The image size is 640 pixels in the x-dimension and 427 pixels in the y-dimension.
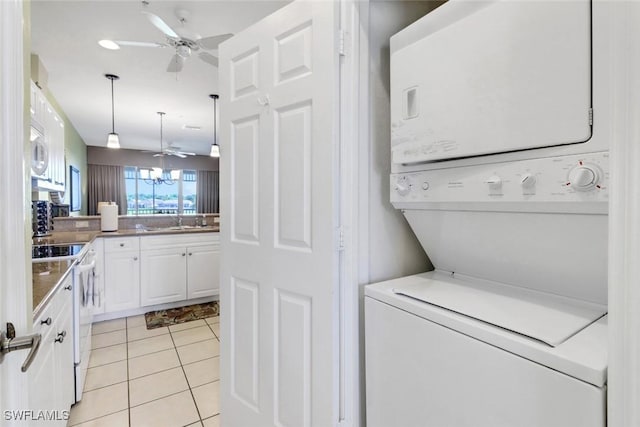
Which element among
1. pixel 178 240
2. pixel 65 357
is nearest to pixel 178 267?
pixel 178 240

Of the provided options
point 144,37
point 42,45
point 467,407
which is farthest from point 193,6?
point 467,407

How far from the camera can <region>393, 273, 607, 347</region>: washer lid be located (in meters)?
0.76

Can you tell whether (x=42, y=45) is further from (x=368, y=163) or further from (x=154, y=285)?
(x=368, y=163)

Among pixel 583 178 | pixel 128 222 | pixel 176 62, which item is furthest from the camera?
pixel 128 222

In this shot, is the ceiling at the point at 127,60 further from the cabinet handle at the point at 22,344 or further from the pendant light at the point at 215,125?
the cabinet handle at the point at 22,344

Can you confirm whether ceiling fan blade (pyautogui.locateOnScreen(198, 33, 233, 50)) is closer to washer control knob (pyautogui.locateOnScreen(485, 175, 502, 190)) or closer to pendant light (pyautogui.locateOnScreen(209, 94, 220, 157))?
pendant light (pyautogui.locateOnScreen(209, 94, 220, 157))

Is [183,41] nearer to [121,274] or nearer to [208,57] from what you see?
[208,57]

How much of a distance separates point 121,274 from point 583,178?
3.74 meters

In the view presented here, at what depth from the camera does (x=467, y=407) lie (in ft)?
2.66

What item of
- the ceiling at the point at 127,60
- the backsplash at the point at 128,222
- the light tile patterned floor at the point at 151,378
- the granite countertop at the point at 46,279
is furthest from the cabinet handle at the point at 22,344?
the backsplash at the point at 128,222

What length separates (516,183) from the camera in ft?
2.81

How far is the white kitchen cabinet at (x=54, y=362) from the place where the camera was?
3.41ft

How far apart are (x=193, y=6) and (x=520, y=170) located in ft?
8.42

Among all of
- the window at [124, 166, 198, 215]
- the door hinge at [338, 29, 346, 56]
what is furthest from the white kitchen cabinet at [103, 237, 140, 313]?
the window at [124, 166, 198, 215]
